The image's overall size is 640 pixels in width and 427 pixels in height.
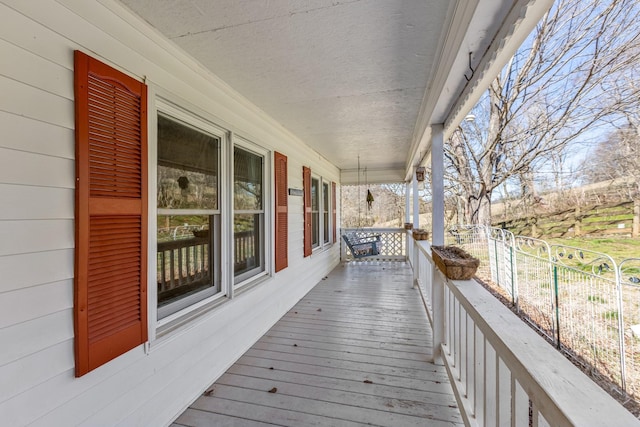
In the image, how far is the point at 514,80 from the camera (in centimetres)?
690

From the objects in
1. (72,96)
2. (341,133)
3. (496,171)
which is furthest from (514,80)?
(72,96)

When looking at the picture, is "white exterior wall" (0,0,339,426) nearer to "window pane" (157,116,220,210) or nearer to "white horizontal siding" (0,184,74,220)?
"white horizontal siding" (0,184,74,220)

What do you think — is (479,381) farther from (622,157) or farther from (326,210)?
(326,210)

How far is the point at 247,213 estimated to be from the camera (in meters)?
3.06

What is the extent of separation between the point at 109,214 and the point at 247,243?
1.73 m

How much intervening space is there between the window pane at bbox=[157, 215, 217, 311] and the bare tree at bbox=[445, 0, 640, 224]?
4.67 meters

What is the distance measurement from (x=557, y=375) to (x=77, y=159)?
2025mm

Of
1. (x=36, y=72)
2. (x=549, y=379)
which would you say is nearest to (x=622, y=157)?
(x=549, y=379)

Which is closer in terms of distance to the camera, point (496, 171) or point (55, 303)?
point (55, 303)

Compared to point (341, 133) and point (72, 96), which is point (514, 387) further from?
point (341, 133)

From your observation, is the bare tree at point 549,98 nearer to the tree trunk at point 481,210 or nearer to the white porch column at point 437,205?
the tree trunk at point 481,210

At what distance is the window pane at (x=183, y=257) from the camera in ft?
6.52

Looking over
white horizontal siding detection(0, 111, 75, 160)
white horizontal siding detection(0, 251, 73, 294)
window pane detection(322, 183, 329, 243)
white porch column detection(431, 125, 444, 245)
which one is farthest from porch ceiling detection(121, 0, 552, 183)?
window pane detection(322, 183, 329, 243)

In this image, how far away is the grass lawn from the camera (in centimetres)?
230
